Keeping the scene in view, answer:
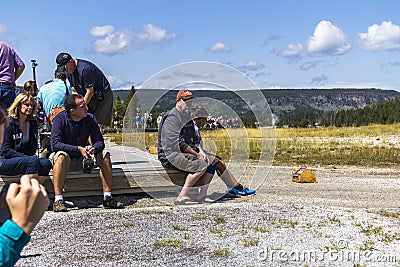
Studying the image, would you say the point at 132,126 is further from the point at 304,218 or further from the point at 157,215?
the point at 304,218

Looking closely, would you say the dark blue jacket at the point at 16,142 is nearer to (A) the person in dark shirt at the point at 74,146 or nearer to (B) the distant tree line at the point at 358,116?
(A) the person in dark shirt at the point at 74,146

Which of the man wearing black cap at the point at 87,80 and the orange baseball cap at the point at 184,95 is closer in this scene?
the orange baseball cap at the point at 184,95

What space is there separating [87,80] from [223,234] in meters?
3.35

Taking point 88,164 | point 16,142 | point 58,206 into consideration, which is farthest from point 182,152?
point 16,142

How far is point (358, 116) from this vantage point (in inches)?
3233

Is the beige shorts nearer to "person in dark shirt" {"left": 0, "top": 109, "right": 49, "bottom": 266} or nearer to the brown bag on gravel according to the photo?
the brown bag on gravel

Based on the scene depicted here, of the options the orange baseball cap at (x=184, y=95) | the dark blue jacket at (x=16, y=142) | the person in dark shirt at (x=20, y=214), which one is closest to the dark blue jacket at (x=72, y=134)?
the dark blue jacket at (x=16, y=142)

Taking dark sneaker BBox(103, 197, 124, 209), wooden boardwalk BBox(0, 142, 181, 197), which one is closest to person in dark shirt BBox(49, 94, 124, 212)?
dark sneaker BBox(103, 197, 124, 209)

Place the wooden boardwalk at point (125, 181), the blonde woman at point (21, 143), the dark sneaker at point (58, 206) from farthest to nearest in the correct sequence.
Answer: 1. the wooden boardwalk at point (125, 181)
2. the dark sneaker at point (58, 206)
3. the blonde woman at point (21, 143)

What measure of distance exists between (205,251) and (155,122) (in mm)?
3330

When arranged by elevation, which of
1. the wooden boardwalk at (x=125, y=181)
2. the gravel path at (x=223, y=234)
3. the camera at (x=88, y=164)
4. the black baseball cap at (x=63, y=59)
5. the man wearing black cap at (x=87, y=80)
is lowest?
the gravel path at (x=223, y=234)

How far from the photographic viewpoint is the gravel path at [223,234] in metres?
5.17

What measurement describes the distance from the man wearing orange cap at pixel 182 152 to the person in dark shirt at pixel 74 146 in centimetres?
95

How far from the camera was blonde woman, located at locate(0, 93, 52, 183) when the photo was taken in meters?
6.85
